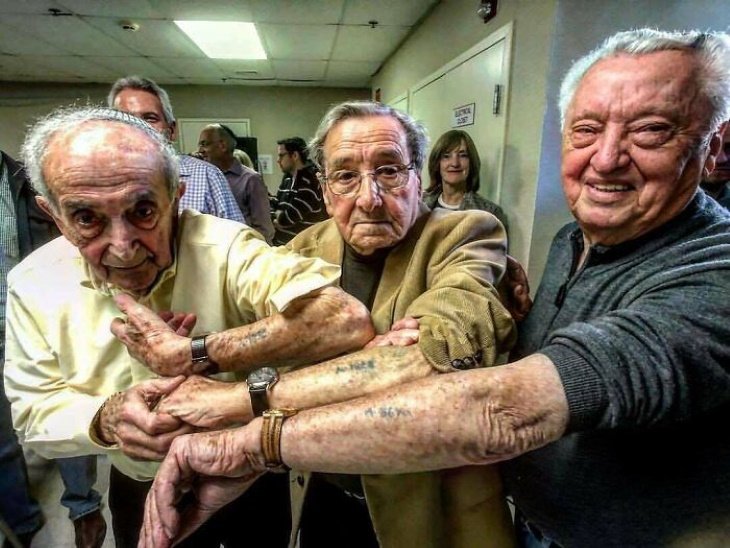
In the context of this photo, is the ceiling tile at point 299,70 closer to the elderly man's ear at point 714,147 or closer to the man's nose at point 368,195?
Answer: the man's nose at point 368,195

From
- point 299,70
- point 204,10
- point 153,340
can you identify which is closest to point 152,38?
point 204,10

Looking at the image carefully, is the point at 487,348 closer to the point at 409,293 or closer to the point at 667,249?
the point at 409,293

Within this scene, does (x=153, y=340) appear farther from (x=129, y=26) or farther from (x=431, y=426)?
(x=129, y=26)

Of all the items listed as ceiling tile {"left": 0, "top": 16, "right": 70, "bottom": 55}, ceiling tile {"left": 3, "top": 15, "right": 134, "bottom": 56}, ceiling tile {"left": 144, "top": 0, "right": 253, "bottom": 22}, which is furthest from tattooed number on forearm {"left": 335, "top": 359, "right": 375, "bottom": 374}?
ceiling tile {"left": 0, "top": 16, "right": 70, "bottom": 55}

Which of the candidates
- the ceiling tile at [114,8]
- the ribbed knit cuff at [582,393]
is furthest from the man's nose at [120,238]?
the ceiling tile at [114,8]

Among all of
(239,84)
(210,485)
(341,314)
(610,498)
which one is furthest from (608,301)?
(239,84)

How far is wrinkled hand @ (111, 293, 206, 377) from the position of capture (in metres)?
0.74

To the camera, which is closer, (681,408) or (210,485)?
(681,408)

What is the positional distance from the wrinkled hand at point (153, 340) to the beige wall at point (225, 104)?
7.14 metres

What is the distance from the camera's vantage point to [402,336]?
0.75 meters

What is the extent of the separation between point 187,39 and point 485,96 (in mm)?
3699

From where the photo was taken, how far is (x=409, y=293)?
0.91 metres

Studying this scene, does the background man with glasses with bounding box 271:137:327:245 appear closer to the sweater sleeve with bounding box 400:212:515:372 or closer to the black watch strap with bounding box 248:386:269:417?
the sweater sleeve with bounding box 400:212:515:372

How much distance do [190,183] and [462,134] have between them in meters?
1.73
